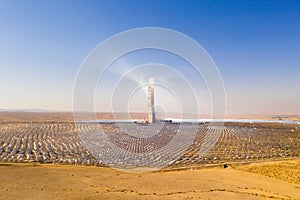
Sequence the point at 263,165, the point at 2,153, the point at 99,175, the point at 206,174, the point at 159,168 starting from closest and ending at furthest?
the point at 99,175, the point at 206,174, the point at 159,168, the point at 263,165, the point at 2,153

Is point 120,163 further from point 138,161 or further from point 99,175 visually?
point 99,175

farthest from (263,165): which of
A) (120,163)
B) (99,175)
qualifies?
(99,175)

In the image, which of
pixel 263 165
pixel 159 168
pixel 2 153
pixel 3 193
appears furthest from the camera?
pixel 2 153

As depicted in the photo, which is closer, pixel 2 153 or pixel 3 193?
pixel 3 193

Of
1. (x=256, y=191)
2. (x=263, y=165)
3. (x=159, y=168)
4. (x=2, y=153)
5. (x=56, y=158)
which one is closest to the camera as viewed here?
(x=256, y=191)

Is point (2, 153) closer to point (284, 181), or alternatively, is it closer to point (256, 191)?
point (256, 191)

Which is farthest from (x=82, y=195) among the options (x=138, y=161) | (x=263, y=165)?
(x=263, y=165)
